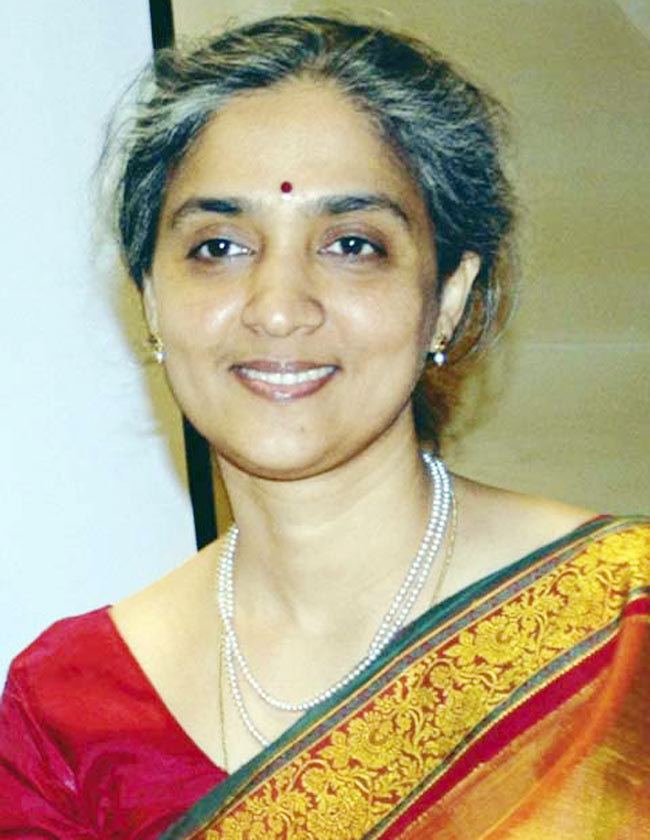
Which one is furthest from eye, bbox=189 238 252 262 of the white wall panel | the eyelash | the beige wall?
the beige wall

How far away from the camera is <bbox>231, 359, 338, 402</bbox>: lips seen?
1.57m

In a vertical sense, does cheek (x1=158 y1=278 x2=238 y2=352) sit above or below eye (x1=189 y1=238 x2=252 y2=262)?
below

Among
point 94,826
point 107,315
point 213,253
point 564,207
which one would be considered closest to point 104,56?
point 107,315

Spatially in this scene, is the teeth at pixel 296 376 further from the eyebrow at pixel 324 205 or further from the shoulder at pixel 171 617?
the shoulder at pixel 171 617

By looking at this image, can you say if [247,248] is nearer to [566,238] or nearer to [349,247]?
[349,247]

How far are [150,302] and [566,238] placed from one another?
0.86 meters

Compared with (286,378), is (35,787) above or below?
below

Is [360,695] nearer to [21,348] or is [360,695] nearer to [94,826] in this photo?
[94,826]

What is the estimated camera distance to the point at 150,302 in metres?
1.78

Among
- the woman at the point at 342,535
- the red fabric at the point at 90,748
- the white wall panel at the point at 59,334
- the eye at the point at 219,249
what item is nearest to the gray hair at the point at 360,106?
the woman at the point at 342,535

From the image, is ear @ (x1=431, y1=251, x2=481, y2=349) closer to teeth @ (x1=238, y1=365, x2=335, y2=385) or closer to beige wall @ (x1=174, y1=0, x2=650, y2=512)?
teeth @ (x1=238, y1=365, x2=335, y2=385)

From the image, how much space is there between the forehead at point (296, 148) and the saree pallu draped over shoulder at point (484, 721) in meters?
0.40

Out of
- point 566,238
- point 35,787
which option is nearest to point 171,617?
point 35,787

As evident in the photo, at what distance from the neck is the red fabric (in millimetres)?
193
